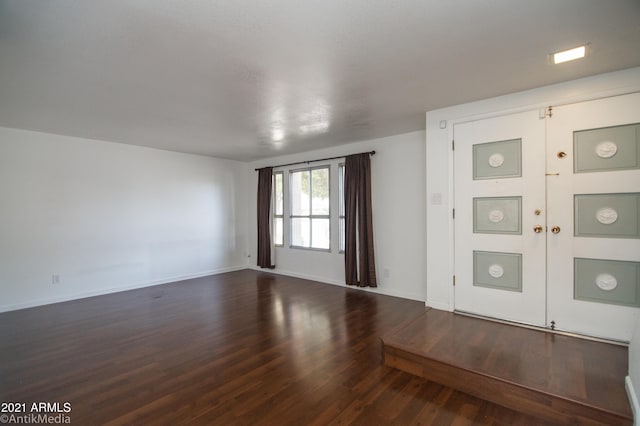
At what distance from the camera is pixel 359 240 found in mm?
4887

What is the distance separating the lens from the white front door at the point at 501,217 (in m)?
2.99

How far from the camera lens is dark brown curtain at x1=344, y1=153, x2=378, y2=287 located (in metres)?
4.82

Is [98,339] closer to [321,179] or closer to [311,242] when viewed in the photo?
[311,242]

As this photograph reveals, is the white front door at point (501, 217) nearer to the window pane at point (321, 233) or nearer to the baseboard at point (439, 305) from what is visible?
the baseboard at point (439, 305)

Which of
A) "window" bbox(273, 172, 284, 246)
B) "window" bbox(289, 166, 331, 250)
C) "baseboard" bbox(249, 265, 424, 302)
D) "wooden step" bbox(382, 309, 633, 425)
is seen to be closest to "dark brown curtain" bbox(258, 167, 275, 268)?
"window" bbox(273, 172, 284, 246)

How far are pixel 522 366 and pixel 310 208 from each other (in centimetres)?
423

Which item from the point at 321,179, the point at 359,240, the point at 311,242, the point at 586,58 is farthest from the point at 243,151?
the point at 586,58

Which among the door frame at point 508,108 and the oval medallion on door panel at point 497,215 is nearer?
the door frame at point 508,108

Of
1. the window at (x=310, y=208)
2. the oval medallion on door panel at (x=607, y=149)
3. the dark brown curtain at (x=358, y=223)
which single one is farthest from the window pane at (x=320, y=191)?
the oval medallion on door panel at (x=607, y=149)

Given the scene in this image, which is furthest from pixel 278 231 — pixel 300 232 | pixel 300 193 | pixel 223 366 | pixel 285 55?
pixel 285 55

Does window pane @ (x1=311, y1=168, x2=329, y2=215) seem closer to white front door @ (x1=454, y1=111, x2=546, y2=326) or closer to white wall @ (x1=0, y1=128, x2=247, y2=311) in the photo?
white wall @ (x1=0, y1=128, x2=247, y2=311)

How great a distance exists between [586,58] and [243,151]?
505 cm

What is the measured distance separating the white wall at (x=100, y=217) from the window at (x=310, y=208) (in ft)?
5.48

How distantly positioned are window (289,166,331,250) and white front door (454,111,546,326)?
8.72 ft
